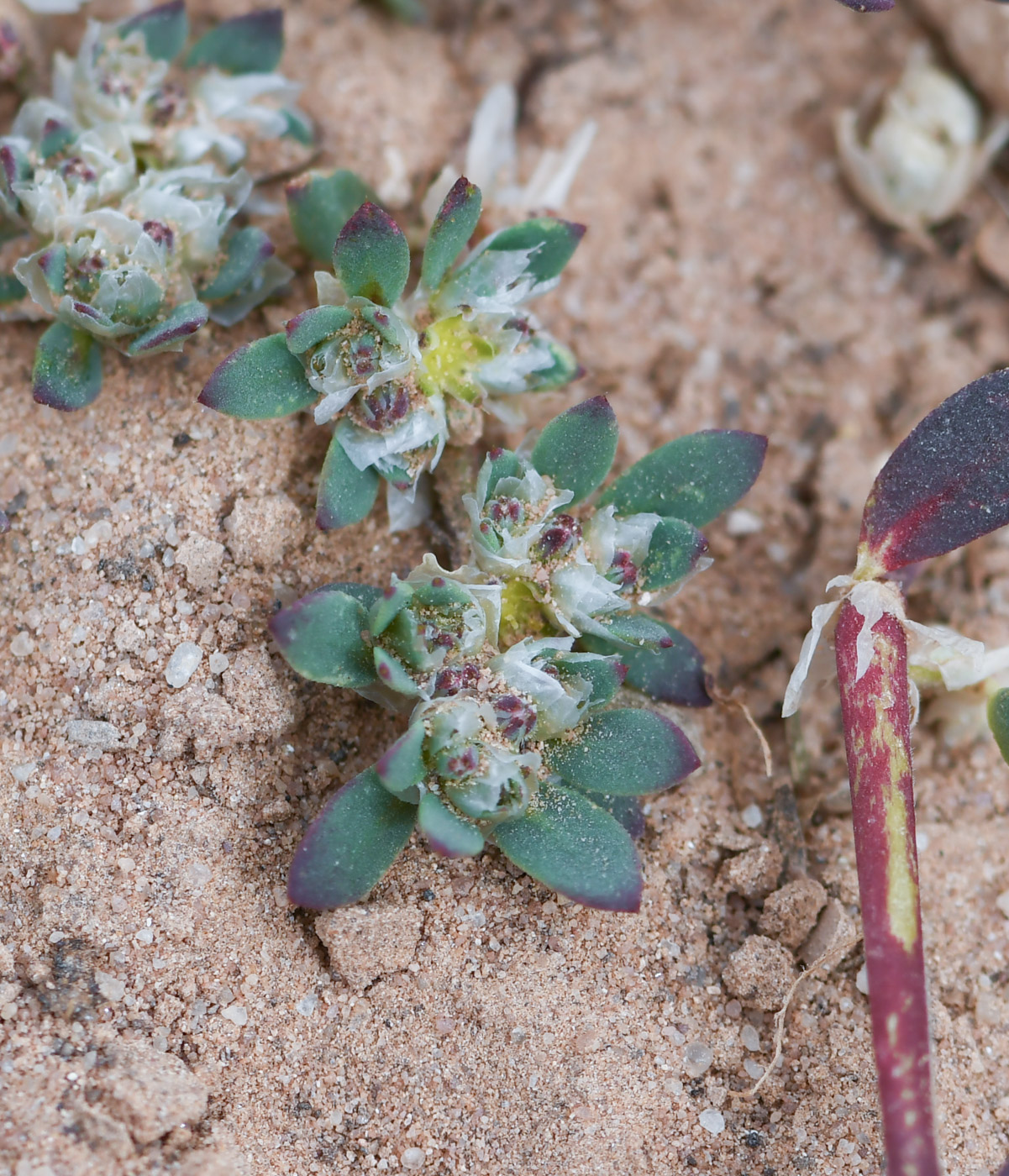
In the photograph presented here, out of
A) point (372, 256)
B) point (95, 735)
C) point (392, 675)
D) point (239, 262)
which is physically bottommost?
point (95, 735)

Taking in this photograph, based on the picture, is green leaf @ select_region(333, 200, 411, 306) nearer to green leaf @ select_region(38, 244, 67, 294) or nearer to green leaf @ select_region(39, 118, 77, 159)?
green leaf @ select_region(38, 244, 67, 294)

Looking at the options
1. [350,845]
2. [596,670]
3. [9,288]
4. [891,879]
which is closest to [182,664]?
[350,845]

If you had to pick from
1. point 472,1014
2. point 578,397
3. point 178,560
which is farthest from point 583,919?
point 578,397

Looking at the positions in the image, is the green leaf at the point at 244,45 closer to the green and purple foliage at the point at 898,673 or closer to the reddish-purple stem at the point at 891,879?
the green and purple foliage at the point at 898,673

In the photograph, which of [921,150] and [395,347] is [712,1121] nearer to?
[395,347]

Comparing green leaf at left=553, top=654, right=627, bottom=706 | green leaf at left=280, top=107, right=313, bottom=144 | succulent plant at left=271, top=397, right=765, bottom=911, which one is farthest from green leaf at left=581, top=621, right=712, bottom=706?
green leaf at left=280, top=107, right=313, bottom=144

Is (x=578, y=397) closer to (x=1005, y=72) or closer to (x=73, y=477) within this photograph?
(x=73, y=477)

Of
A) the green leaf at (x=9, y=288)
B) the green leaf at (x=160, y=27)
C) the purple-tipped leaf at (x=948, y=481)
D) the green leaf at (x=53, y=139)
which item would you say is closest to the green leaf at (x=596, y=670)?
the purple-tipped leaf at (x=948, y=481)
